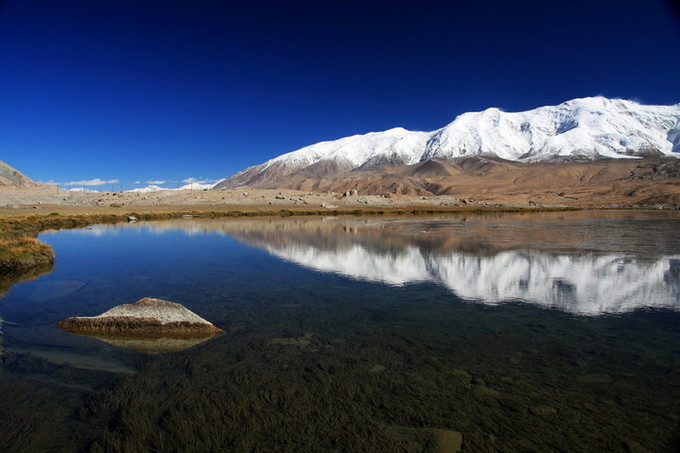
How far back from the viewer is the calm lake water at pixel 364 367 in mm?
5867

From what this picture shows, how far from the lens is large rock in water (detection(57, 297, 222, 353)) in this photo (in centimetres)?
954

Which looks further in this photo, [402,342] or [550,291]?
[550,291]

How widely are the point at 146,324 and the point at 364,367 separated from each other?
18.8 ft

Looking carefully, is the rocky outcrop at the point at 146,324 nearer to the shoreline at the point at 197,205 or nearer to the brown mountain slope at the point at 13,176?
the shoreline at the point at 197,205

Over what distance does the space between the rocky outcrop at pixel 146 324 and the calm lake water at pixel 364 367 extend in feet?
1.33

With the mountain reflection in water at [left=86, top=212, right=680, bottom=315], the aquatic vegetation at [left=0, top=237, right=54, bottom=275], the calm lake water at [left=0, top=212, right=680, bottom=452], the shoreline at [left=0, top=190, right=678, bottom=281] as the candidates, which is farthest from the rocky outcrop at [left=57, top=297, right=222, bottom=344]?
the shoreline at [left=0, top=190, right=678, bottom=281]

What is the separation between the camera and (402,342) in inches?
373

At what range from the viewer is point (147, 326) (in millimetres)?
9898

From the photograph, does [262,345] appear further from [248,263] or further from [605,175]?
[605,175]

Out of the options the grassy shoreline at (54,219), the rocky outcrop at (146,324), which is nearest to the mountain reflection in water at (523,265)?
the rocky outcrop at (146,324)

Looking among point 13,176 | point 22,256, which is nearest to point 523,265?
point 22,256

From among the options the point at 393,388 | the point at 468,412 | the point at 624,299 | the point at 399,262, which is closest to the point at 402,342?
the point at 393,388

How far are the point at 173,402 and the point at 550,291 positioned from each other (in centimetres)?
1286

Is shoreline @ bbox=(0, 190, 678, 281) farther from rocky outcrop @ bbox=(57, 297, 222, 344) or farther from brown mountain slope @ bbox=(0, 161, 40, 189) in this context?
brown mountain slope @ bbox=(0, 161, 40, 189)
